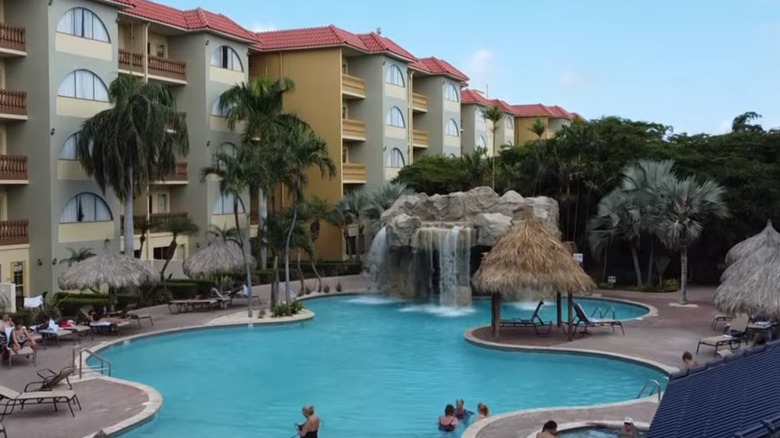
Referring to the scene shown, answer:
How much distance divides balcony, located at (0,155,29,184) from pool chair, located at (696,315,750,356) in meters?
26.0

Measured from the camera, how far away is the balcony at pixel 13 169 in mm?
30547

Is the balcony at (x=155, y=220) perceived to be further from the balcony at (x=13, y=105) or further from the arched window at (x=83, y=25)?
the arched window at (x=83, y=25)

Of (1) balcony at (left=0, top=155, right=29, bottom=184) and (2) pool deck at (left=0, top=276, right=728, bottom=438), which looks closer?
(2) pool deck at (left=0, top=276, right=728, bottom=438)

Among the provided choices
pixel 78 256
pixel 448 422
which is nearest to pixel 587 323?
pixel 448 422

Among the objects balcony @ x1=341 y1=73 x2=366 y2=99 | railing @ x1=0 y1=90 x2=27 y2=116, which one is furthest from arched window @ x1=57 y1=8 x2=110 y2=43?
balcony @ x1=341 y1=73 x2=366 y2=99

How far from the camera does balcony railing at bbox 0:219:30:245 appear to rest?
30.4 m

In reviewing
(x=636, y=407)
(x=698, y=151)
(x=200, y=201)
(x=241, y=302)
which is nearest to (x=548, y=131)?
(x=698, y=151)

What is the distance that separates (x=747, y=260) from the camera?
76.1 feet

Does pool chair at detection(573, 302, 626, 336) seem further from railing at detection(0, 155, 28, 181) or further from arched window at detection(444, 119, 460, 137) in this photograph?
arched window at detection(444, 119, 460, 137)

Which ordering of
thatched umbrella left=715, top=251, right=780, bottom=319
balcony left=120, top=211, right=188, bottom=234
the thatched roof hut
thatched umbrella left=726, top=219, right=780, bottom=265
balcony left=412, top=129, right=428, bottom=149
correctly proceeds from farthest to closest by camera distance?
balcony left=412, top=129, right=428, bottom=149 → balcony left=120, top=211, right=188, bottom=234 → the thatched roof hut → thatched umbrella left=726, top=219, right=780, bottom=265 → thatched umbrella left=715, top=251, right=780, bottom=319

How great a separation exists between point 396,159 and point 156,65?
62.0 ft

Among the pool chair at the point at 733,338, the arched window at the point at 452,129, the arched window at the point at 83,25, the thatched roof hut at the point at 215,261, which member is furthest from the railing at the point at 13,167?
the arched window at the point at 452,129

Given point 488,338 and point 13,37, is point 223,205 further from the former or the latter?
point 488,338

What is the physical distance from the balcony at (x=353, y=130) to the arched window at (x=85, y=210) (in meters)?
16.6
